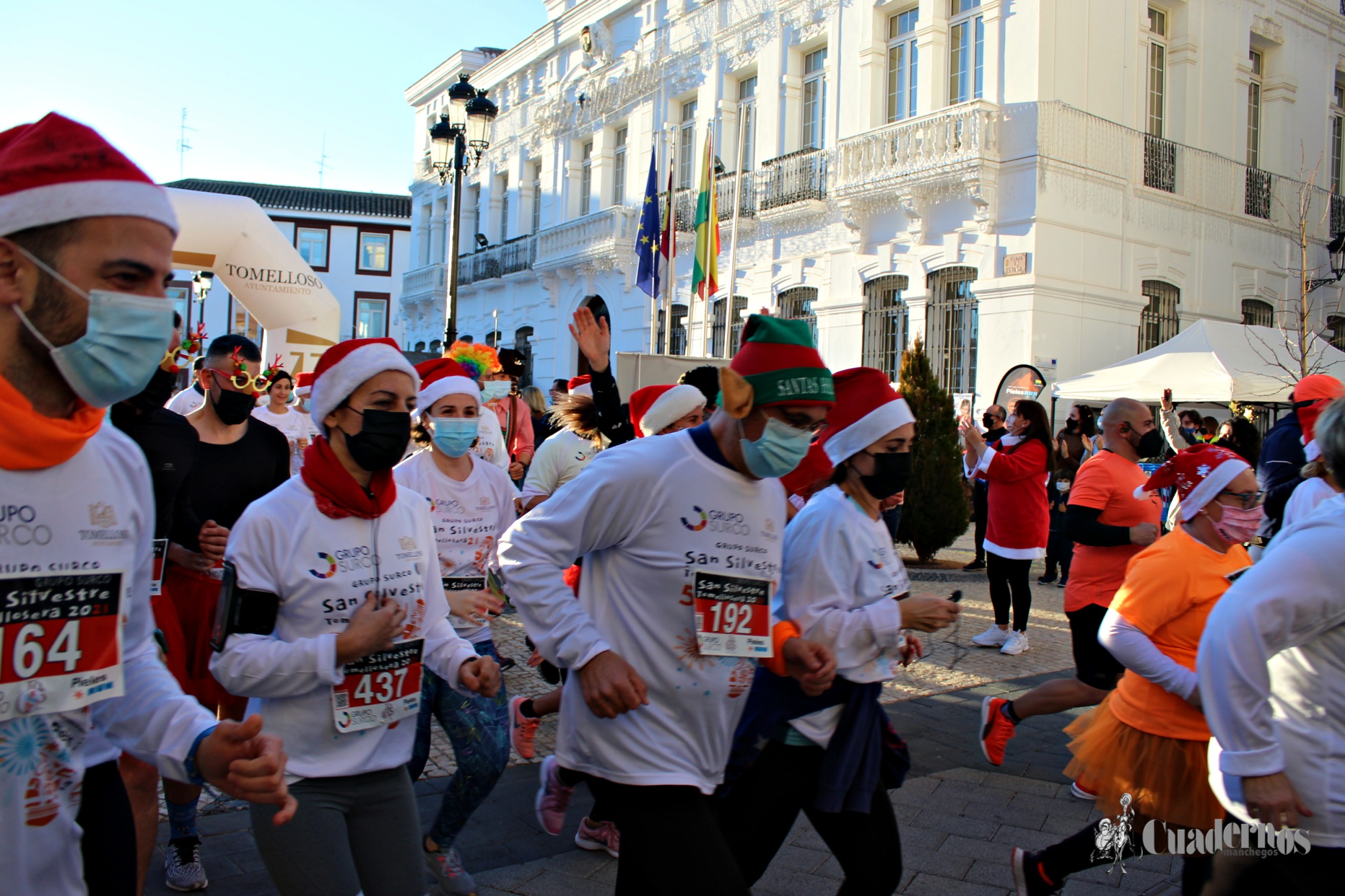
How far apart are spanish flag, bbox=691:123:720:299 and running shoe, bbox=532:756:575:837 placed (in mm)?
15293

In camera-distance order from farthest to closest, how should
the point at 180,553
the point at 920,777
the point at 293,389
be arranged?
1. the point at 293,389
2. the point at 920,777
3. the point at 180,553

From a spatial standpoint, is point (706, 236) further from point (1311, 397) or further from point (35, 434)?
point (35, 434)

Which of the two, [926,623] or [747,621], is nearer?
[747,621]

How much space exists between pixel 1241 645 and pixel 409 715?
6.87ft

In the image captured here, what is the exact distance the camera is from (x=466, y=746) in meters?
3.58

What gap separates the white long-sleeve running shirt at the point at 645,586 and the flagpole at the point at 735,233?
54.2 feet

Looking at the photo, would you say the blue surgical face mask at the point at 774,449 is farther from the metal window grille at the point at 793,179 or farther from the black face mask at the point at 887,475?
the metal window grille at the point at 793,179

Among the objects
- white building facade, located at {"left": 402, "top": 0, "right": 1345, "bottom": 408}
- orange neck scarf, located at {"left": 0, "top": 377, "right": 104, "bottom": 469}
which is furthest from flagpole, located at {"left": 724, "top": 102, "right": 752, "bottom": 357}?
orange neck scarf, located at {"left": 0, "top": 377, "right": 104, "bottom": 469}

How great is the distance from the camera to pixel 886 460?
318 cm

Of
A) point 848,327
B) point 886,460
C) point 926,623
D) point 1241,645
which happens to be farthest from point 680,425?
point 848,327

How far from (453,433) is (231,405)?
99 cm

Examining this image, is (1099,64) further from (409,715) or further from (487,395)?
(409,715)

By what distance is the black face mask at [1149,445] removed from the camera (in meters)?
5.71

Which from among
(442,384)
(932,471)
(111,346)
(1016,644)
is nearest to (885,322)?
(932,471)
